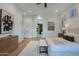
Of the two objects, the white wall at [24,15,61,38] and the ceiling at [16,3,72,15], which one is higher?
the ceiling at [16,3,72,15]

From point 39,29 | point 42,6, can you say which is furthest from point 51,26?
point 42,6

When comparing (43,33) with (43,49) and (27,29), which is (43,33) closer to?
(27,29)

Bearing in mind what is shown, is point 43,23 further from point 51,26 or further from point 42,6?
point 42,6

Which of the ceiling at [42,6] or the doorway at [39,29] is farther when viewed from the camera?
the doorway at [39,29]

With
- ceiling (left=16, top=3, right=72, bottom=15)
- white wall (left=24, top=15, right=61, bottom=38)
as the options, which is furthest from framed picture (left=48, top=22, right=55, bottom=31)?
ceiling (left=16, top=3, right=72, bottom=15)

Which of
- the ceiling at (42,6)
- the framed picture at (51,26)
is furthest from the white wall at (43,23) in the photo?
the ceiling at (42,6)

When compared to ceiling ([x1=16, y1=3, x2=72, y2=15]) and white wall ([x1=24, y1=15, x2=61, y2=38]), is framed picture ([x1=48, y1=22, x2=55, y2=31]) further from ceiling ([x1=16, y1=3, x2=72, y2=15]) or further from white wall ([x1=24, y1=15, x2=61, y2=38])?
ceiling ([x1=16, y1=3, x2=72, y2=15])

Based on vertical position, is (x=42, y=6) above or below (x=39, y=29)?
above

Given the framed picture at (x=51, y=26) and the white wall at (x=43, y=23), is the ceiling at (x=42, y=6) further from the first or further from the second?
the framed picture at (x=51, y=26)

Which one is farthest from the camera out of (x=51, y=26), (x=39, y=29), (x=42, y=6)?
(x=39, y=29)

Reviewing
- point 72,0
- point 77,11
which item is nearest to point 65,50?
point 72,0

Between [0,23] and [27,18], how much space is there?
8733mm

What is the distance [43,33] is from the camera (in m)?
13.2

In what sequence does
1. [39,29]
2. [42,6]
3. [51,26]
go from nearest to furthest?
[42,6]
[51,26]
[39,29]
